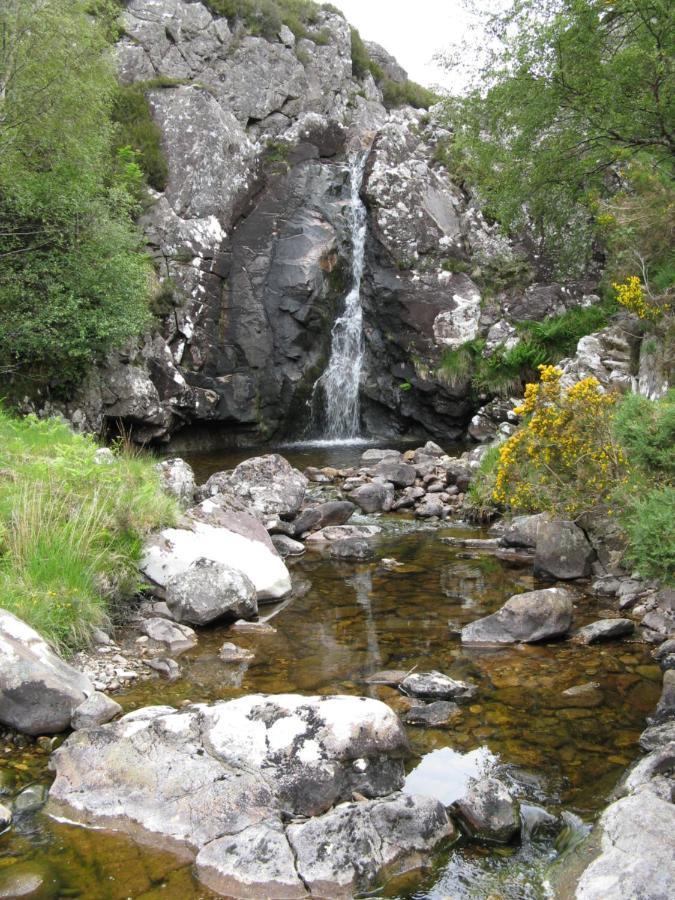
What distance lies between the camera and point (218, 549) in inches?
304

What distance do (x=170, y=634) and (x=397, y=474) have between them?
8855 mm

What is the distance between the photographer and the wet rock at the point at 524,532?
9.88 metres

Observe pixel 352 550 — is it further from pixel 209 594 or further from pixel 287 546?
pixel 209 594

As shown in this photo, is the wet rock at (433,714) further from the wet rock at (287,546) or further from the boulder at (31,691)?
the wet rock at (287,546)

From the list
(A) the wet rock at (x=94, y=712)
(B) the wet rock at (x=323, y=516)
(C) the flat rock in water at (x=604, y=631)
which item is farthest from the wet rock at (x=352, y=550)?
(A) the wet rock at (x=94, y=712)

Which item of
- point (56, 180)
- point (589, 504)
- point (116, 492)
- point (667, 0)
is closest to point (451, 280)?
point (56, 180)

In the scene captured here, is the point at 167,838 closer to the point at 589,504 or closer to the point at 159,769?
the point at 159,769

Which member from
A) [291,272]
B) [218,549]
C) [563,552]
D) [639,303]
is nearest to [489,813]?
[218,549]

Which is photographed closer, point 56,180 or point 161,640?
point 161,640

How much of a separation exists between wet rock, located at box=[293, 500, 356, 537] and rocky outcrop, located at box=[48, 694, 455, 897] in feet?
21.6

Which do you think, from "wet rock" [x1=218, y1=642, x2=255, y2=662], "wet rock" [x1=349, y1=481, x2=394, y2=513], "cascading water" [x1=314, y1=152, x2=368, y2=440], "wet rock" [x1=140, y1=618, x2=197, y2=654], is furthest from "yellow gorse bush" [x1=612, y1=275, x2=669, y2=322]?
"cascading water" [x1=314, y1=152, x2=368, y2=440]

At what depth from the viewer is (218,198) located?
23.0 meters

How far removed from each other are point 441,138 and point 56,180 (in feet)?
52.1

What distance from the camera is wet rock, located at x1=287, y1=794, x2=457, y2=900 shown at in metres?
3.27
